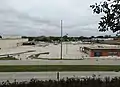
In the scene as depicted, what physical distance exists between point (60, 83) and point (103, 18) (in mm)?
2540

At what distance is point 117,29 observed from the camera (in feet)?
21.9

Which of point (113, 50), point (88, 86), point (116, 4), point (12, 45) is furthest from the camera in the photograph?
point (12, 45)

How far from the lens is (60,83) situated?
26.1 feet

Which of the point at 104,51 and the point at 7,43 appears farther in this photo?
the point at 7,43

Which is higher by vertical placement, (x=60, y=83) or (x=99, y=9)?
(x=99, y=9)

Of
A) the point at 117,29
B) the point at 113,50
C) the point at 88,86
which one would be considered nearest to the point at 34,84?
the point at 88,86

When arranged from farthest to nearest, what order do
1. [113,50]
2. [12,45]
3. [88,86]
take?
[12,45]
[113,50]
[88,86]

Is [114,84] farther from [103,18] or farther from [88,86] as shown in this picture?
[103,18]

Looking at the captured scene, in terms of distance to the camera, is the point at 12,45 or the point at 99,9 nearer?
the point at 99,9

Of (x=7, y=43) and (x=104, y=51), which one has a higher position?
(x=7, y=43)

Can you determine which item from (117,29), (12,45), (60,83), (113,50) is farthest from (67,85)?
(12,45)

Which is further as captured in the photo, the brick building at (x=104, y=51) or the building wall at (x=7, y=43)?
the building wall at (x=7, y=43)

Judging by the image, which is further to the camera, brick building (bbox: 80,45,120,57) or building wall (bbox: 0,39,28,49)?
building wall (bbox: 0,39,28,49)

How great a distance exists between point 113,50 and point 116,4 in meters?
57.2
